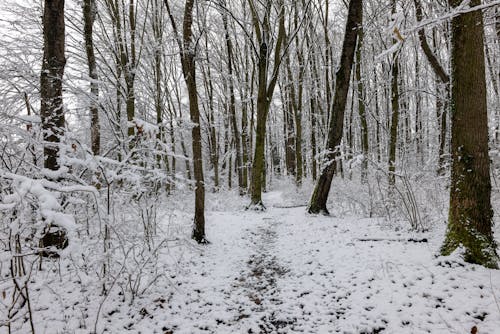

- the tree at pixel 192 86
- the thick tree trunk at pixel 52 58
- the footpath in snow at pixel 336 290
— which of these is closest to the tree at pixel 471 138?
the footpath in snow at pixel 336 290

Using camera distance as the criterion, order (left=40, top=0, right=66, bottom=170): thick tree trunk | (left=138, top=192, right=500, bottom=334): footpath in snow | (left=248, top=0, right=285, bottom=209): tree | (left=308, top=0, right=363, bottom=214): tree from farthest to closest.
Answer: (left=248, top=0, right=285, bottom=209): tree, (left=308, top=0, right=363, bottom=214): tree, (left=40, top=0, right=66, bottom=170): thick tree trunk, (left=138, top=192, right=500, bottom=334): footpath in snow

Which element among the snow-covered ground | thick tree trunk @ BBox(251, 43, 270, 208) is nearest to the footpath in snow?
the snow-covered ground

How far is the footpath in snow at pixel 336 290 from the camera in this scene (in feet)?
9.34

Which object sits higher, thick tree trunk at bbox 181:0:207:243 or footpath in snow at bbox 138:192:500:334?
thick tree trunk at bbox 181:0:207:243

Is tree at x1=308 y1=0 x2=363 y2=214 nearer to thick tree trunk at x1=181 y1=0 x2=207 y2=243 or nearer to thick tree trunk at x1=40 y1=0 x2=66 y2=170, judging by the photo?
thick tree trunk at x1=181 y1=0 x2=207 y2=243

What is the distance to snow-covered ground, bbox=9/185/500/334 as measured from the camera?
286cm

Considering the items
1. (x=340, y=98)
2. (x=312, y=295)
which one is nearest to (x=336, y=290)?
(x=312, y=295)

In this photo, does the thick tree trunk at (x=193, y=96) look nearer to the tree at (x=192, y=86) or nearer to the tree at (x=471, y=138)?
the tree at (x=192, y=86)

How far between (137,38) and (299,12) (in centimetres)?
739

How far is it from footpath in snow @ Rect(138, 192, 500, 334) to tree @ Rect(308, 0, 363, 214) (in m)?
2.39

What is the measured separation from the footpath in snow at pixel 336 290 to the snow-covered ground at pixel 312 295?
0.04 feet

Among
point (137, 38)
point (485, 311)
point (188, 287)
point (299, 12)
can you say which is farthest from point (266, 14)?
point (485, 311)

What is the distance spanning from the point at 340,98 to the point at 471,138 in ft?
15.2

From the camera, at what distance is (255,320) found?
11.0 ft
